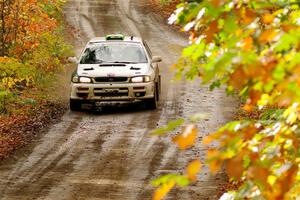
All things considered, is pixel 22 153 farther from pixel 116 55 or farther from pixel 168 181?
pixel 168 181

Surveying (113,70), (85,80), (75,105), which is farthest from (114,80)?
(75,105)

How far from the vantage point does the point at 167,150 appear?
1182cm

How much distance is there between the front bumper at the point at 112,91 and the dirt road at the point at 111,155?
0.42m

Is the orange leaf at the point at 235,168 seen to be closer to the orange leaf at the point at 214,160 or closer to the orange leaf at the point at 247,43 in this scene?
the orange leaf at the point at 214,160

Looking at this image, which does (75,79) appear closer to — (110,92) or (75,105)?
(75,105)

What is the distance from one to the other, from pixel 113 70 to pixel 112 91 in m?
0.51

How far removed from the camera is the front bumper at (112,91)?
1513 centimetres

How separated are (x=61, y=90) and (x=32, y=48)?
5.65ft

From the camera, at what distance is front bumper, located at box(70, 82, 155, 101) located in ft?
49.6

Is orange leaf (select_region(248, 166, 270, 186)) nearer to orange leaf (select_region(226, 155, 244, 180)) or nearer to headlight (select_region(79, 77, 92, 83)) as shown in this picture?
orange leaf (select_region(226, 155, 244, 180))

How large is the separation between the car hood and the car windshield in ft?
0.94

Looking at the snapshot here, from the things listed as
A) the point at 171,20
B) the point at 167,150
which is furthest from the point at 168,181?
the point at 167,150

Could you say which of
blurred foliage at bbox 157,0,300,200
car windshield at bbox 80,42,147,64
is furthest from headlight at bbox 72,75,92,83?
blurred foliage at bbox 157,0,300,200

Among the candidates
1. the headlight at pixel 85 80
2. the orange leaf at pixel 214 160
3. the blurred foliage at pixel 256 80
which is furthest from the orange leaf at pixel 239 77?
the headlight at pixel 85 80
